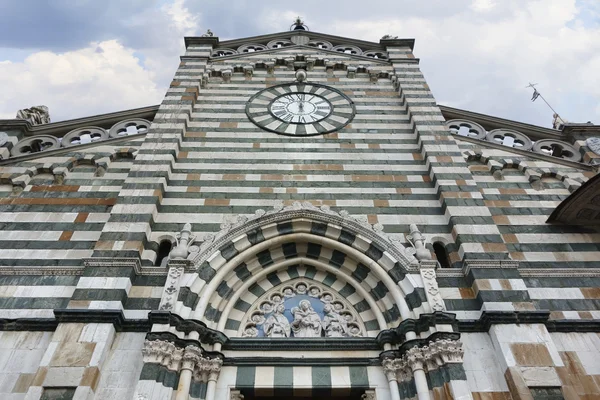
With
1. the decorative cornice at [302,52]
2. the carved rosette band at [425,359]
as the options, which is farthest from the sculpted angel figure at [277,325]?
the decorative cornice at [302,52]

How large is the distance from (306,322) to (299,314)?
0.24m

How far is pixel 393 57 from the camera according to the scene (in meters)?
14.9

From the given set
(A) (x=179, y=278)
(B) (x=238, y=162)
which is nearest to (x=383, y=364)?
(A) (x=179, y=278)

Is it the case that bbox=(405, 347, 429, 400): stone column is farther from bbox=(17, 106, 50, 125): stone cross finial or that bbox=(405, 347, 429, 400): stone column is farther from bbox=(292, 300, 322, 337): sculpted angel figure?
bbox=(17, 106, 50, 125): stone cross finial

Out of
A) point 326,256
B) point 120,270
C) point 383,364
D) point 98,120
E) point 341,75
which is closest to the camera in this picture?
point 383,364

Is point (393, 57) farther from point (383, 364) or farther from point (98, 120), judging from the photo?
point (383, 364)

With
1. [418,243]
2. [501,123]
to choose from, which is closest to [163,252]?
[418,243]

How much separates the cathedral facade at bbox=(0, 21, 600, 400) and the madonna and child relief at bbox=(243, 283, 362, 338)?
27 millimetres

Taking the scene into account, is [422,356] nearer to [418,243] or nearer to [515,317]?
[515,317]

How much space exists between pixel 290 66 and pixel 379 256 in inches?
320

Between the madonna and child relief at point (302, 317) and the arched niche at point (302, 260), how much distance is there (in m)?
0.37

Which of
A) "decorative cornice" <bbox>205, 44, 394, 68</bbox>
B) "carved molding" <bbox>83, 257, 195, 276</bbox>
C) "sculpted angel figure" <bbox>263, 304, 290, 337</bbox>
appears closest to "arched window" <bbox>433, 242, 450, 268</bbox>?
"sculpted angel figure" <bbox>263, 304, 290, 337</bbox>

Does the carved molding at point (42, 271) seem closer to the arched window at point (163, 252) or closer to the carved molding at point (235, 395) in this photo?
the arched window at point (163, 252)

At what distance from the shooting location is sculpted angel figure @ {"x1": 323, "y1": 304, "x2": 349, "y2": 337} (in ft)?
27.1
